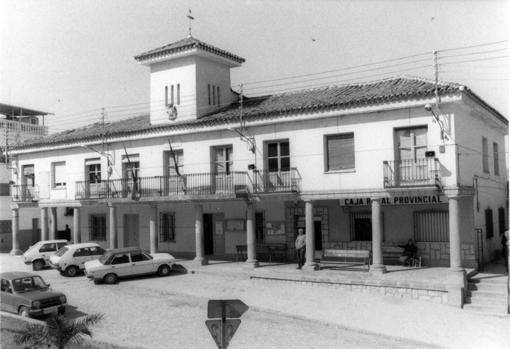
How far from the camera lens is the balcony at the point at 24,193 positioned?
3175 cm

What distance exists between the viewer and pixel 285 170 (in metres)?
23.0

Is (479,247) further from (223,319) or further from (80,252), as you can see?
(80,252)

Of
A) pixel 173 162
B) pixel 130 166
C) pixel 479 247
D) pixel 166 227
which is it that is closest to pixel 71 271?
pixel 166 227

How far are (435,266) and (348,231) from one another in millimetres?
3848

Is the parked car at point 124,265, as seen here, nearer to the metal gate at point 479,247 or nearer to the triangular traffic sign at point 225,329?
the metal gate at point 479,247

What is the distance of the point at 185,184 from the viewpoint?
2491cm

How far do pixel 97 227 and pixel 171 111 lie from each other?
29.3 ft

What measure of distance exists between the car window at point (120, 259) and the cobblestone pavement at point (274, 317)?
0.93 m

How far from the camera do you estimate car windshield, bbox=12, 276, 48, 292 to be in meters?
15.8

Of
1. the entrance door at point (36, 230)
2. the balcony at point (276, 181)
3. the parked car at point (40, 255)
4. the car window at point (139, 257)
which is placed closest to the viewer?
the car window at point (139, 257)

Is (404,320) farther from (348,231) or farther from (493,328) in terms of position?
(348,231)

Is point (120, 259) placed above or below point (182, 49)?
below

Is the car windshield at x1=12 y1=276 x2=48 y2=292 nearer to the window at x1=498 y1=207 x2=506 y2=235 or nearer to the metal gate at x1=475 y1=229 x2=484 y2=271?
the metal gate at x1=475 y1=229 x2=484 y2=271

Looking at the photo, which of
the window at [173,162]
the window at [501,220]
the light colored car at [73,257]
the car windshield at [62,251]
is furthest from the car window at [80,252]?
the window at [501,220]
